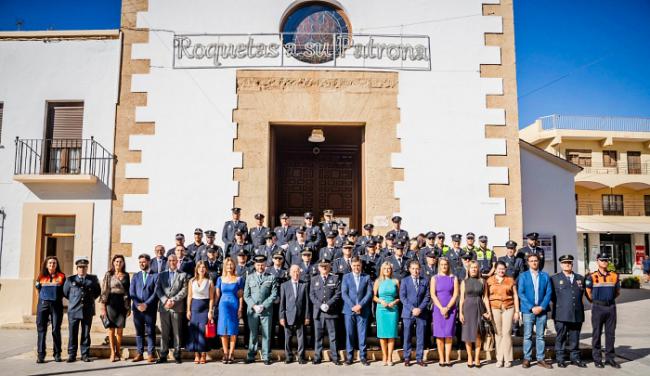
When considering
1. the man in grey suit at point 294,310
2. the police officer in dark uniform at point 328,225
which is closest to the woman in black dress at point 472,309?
the man in grey suit at point 294,310

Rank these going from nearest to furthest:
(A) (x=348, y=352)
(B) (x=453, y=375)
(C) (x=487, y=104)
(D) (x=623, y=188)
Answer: (B) (x=453, y=375), (A) (x=348, y=352), (C) (x=487, y=104), (D) (x=623, y=188)

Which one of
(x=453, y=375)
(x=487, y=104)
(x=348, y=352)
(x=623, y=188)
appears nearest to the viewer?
(x=453, y=375)

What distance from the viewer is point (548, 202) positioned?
39.6 feet

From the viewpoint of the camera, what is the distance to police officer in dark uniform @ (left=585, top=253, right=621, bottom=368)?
25.7ft

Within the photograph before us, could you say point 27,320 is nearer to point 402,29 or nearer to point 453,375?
point 453,375

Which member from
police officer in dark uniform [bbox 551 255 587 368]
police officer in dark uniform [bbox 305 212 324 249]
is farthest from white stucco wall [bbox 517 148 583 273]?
police officer in dark uniform [bbox 305 212 324 249]

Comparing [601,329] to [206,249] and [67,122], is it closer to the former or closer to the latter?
[206,249]

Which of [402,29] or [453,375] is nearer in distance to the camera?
[453,375]

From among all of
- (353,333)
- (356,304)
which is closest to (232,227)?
(356,304)

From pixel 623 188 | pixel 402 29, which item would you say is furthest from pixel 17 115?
pixel 623 188

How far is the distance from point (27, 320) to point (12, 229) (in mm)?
1945

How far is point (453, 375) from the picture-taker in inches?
281

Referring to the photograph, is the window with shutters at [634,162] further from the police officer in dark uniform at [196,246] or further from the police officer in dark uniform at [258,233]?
the police officer in dark uniform at [196,246]

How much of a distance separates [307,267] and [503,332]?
330 centimetres
